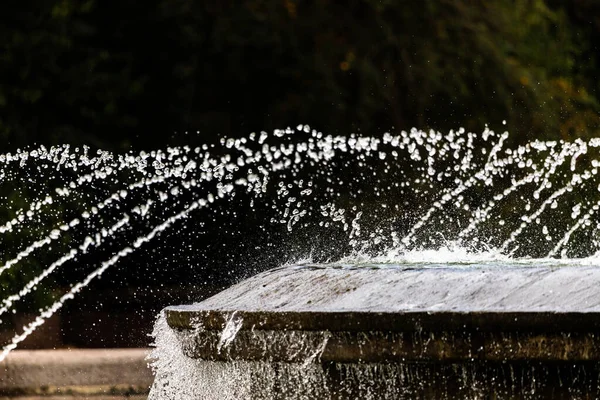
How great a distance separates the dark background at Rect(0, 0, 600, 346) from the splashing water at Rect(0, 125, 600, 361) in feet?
0.40

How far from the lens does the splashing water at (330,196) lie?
21.9ft

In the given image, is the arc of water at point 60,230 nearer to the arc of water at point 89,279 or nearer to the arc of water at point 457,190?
the arc of water at point 89,279

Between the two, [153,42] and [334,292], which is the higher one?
[153,42]

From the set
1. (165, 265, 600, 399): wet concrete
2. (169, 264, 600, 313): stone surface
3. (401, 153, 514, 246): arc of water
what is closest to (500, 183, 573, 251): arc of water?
(401, 153, 514, 246): arc of water

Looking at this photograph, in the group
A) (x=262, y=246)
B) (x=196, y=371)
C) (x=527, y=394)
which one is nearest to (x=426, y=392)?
(x=527, y=394)

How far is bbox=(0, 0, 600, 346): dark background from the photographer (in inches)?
274

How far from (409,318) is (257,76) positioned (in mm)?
5492

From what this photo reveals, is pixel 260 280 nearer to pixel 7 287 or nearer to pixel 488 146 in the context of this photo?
pixel 7 287

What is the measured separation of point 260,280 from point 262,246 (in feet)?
13.7

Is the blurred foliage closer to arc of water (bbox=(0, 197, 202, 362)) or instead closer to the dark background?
the dark background

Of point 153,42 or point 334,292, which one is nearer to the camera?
point 334,292

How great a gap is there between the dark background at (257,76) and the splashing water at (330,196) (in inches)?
4.8

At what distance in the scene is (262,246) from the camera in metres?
6.91

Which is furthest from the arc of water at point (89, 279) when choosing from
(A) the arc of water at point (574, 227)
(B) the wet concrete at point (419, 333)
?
(B) the wet concrete at point (419, 333)
